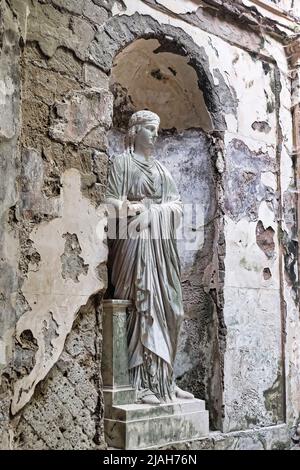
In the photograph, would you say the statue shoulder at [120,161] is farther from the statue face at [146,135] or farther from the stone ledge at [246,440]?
the stone ledge at [246,440]

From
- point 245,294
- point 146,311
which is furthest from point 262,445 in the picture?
point 146,311

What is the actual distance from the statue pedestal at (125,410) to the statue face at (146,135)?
3.98 feet

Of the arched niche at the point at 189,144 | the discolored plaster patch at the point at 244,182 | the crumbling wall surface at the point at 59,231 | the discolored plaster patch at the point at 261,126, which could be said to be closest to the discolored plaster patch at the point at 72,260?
the crumbling wall surface at the point at 59,231

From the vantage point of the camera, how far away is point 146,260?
409 cm

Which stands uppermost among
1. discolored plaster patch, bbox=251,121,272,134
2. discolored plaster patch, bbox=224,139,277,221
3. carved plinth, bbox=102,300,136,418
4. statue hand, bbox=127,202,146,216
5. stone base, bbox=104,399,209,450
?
discolored plaster patch, bbox=251,121,272,134

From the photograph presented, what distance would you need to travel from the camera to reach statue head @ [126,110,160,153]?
4324 mm

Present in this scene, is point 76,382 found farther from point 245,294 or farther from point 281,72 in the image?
point 281,72

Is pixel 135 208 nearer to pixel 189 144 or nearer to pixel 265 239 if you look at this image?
pixel 189 144

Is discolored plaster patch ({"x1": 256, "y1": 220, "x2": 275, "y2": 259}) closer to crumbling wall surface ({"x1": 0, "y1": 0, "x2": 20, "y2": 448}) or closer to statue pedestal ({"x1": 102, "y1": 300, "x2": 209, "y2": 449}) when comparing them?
statue pedestal ({"x1": 102, "y1": 300, "x2": 209, "y2": 449})

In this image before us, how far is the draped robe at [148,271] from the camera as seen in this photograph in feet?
13.1

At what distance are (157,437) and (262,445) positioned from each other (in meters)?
1.34

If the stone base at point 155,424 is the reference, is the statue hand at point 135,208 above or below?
above

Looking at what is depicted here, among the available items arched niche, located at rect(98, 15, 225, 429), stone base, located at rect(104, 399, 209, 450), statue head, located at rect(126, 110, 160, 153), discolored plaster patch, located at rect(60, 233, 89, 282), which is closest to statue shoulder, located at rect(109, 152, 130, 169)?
statue head, located at rect(126, 110, 160, 153)

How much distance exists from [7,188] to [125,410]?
5.32ft
